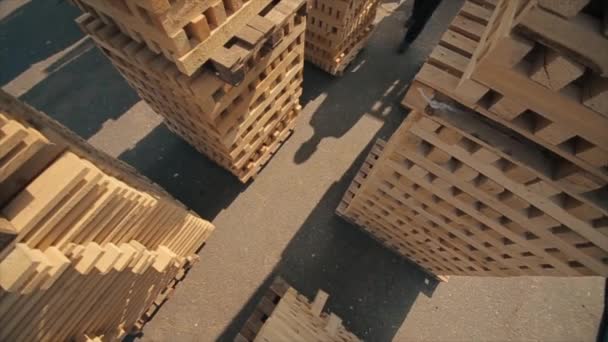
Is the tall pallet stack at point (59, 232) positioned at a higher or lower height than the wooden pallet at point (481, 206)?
lower

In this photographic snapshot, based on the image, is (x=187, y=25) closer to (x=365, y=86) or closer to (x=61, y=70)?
(x=365, y=86)

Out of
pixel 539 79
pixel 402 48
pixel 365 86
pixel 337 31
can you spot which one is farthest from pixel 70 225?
pixel 402 48

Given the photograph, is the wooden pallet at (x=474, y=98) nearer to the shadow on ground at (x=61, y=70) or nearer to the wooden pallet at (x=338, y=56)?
the wooden pallet at (x=338, y=56)

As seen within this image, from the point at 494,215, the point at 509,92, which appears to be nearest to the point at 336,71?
the point at 494,215

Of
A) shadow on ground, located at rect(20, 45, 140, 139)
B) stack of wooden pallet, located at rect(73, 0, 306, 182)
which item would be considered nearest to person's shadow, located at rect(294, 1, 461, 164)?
stack of wooden pallet, located at rect(73, 0, 306, 182)

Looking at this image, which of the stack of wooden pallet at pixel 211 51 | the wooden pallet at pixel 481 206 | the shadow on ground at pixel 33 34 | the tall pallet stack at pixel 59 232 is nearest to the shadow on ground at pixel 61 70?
the shadow on ground at pixel 33 34

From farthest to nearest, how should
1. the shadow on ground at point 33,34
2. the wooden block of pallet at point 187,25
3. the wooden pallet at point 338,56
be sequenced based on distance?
1. the shadow on ground at point 33,34
2. the wooden pallet at point 338,56
3. the wooden block of pallet at point 187,25
